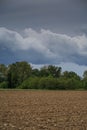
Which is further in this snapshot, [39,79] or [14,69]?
[14,69]

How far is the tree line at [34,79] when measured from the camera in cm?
8144

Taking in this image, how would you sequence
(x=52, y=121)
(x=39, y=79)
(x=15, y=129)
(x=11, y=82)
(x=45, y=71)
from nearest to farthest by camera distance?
1. (x=15, y=129)
2. (x=52, y=121)
3. (x=39, y=79)
4. (x=11, y=82)
5. (x=45, y=71)

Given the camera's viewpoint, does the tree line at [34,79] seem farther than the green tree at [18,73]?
No

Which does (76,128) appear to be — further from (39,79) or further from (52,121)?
(39,79)

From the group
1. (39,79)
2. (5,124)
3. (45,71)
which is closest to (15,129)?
(5,124)

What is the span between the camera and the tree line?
81438mm

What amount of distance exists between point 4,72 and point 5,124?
264 ft

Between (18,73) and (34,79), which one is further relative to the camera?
(18,73)

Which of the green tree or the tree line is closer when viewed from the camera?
the tree line

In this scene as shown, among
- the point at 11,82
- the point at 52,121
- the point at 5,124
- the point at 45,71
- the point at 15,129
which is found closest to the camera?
the point at 15,129

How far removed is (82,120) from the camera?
11773mm

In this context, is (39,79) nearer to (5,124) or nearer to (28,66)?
(28,66)

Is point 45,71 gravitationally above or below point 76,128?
above

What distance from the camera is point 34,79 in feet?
270
